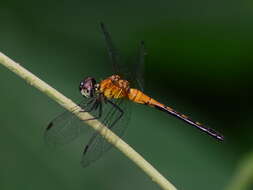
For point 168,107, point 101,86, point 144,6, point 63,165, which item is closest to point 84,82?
point 101,86

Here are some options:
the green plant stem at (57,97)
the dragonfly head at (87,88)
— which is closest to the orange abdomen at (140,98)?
the dragonfly head at (87,88)

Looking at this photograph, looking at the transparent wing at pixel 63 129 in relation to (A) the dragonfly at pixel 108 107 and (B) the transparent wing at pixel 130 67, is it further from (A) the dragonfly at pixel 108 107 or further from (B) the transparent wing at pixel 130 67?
(B) the transparent wing at pixel 130 67

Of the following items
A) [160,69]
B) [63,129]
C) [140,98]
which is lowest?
[63,129]

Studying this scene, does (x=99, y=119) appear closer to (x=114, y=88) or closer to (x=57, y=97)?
(x=114, y=88)

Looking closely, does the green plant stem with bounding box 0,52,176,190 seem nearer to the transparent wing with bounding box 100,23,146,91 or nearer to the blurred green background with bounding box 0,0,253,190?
the blurred green background with bounding box 0,0,253,190

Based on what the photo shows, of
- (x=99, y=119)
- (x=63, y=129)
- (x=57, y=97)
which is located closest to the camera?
(x=57, y=97)

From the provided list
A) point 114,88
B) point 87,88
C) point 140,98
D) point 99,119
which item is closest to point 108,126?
point 99,119
